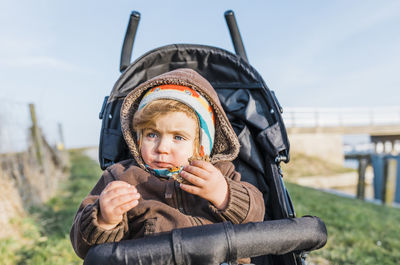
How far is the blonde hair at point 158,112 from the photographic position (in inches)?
62.5

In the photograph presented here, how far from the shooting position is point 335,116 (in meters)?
18.1

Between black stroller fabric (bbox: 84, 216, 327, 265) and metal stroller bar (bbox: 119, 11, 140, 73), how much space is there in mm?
1670

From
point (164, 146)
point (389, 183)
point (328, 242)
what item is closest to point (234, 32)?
point (164, 146)

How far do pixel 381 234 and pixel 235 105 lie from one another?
3578 mm

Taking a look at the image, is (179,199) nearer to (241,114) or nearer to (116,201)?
(116,201)

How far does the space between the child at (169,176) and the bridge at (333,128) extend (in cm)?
1414

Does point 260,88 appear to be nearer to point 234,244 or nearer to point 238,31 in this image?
point 238,31

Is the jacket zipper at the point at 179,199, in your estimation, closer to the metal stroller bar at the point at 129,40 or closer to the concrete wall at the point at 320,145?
the metal stroller bar at the point at 129,40

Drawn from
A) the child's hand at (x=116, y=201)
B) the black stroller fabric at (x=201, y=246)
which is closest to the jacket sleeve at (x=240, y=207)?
→ the black stroller fabric at (x=201, y=246)

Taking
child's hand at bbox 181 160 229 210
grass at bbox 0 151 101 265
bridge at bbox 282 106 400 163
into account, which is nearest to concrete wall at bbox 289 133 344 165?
bridge at bbox 282 106 400 163

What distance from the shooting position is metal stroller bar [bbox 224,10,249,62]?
101 inches

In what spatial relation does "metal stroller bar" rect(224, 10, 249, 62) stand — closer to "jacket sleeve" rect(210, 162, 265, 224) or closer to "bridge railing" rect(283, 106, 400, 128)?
"jacket sleeve" rect(210, 162, 265, 224)

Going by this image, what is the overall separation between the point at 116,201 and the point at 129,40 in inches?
66.6

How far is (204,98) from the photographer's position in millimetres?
1813
